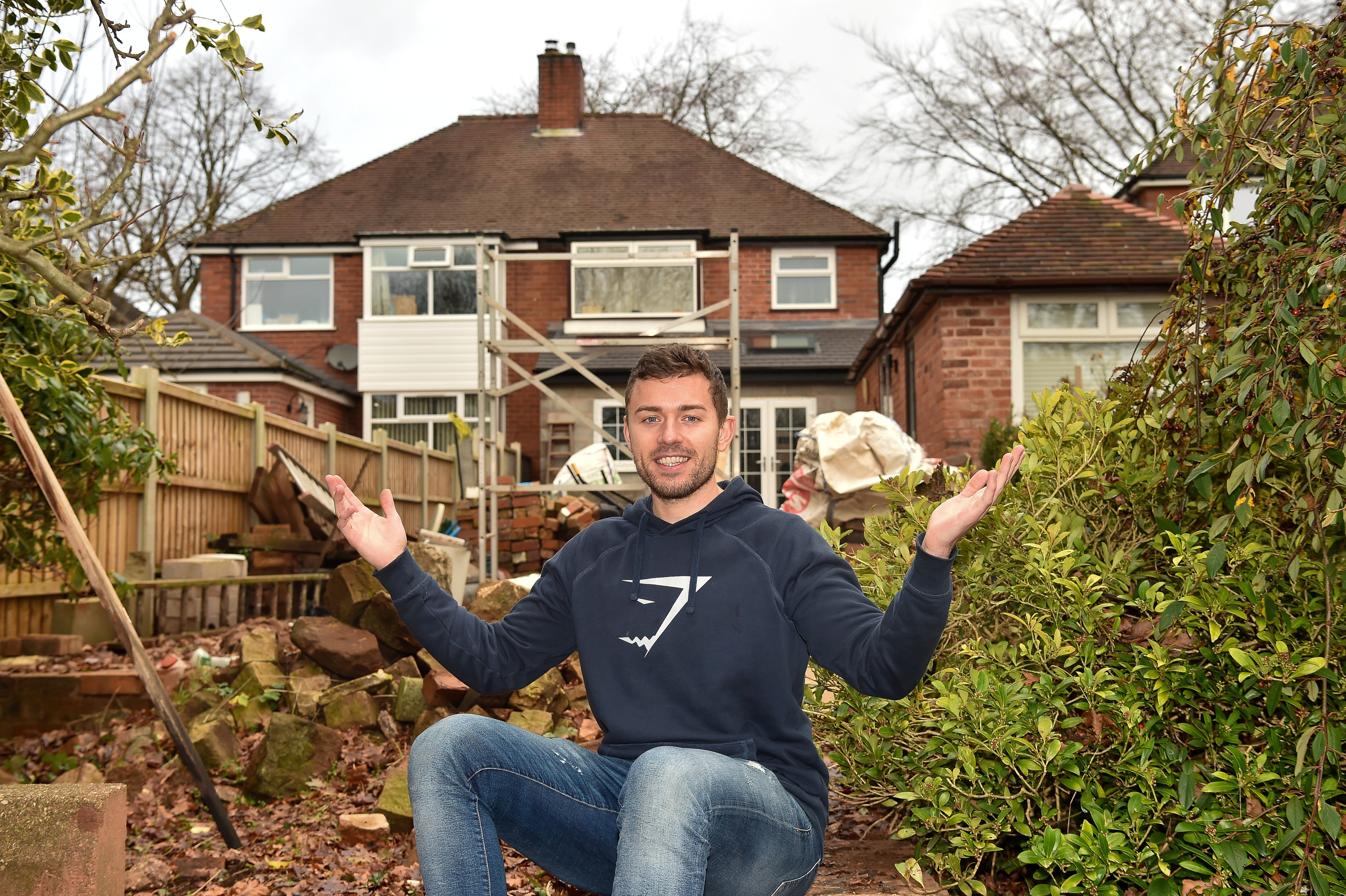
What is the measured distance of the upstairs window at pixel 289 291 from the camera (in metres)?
21.5

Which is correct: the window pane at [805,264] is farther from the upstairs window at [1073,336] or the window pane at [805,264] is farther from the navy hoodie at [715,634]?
the navy hoodie at [715,634]

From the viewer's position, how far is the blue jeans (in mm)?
1981

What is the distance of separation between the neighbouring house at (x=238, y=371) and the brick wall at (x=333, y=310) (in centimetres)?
73

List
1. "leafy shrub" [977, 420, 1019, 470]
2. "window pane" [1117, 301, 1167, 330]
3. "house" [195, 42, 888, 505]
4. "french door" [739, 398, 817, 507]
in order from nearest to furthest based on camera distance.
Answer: "leafy shrub" [977, 420, 1019, 470] < "window pane" [1117, 301, 1167, 330] < "french door" [739, 398, 817, 507] < "house" [195, 42, 888, 505]

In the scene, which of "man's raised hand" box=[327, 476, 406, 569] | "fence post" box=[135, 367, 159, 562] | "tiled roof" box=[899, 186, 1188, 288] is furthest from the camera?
"tiled roof" box=[899, 186, 1188, 288]

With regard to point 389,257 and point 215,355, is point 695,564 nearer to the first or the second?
point 215,355

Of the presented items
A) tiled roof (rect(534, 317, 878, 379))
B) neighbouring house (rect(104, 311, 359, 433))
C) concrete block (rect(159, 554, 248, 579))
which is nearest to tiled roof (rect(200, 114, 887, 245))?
tiled roof (rect(534, 317, 878, 379))

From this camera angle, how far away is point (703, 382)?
100 inches

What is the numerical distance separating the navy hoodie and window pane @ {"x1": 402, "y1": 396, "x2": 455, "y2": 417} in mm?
18832

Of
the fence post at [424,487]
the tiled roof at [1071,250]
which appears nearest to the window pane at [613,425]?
the fence post at [424,487]

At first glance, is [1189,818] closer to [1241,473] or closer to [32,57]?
[1241,473]

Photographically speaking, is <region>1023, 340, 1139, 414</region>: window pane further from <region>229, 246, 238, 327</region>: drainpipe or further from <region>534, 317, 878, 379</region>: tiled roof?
<region>229, 246, 238, 327</region>: drainpipe

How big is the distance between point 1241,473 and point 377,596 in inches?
187

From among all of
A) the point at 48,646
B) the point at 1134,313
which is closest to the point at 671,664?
the point at 48,646
